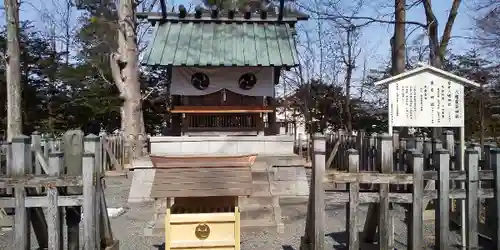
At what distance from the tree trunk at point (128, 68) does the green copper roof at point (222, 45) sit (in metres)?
4.04

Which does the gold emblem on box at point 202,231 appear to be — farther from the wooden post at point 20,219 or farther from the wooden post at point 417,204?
the wooden post at point 417,204

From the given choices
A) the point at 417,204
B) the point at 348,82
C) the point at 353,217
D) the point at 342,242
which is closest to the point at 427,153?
the point at 342,242

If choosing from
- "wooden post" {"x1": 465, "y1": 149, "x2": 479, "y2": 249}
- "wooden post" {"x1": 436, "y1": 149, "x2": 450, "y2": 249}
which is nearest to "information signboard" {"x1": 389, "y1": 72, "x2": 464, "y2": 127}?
"wooden post" {"x1": 465, "y1": 149, "x2": 479, "y2": 249}

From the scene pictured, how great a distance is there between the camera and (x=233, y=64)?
11.0 m

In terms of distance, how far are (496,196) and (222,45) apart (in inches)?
320

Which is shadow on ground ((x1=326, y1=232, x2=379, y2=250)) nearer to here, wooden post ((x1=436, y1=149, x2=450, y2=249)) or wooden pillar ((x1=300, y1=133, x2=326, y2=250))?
wooden post ((x1=436, y1=149, x2=450, y2=249))

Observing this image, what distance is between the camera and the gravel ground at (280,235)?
662 centimetres

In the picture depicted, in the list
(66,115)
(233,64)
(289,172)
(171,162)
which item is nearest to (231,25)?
(233,64)

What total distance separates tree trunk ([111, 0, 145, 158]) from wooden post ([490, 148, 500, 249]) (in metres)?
12.8

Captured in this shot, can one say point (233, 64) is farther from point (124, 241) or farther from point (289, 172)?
point (124, 241)

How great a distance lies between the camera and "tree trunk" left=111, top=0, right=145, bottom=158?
1595cm

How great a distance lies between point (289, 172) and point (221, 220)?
5667mm

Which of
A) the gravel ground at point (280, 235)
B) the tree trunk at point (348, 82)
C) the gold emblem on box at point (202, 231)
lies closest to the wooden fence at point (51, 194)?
the gold emblem on box at point (202, 231)

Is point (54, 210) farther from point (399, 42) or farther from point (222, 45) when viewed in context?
point (399, 42)
